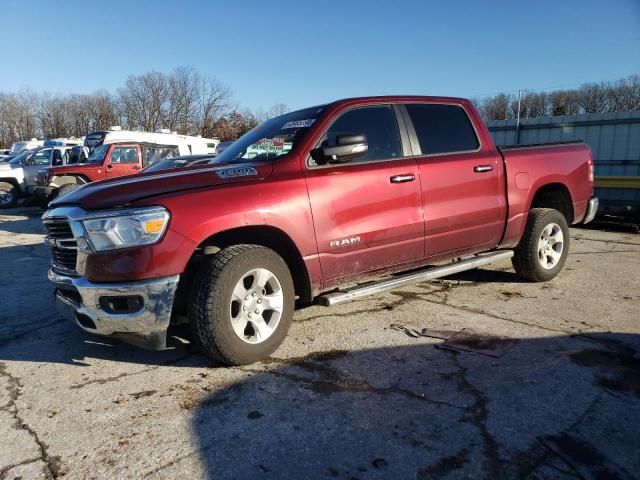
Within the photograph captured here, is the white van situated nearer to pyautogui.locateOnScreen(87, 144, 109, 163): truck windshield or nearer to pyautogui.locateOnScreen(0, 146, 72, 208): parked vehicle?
pyautogui.locateOnScreen(87, 144, 109, 163): truck windshield

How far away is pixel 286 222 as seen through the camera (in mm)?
3586

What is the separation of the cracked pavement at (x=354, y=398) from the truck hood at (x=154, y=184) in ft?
4.07

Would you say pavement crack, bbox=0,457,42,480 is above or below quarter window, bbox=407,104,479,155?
below

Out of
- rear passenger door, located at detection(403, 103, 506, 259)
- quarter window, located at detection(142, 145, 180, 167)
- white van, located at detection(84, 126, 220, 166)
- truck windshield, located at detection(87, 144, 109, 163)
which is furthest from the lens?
white van, located at detection(84, 126, 220, 166)

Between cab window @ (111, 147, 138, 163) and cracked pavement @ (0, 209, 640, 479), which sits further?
cab window @ (111, 147, 138, 163)

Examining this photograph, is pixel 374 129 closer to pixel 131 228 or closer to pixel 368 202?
pixel 368 202

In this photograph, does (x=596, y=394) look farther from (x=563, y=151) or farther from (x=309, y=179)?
(x=563, y=151)

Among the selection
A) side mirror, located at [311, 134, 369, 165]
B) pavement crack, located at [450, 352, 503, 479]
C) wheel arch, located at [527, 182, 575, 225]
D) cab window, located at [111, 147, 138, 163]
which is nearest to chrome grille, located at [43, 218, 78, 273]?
side mirror, located at [311, 134, 369, 165]

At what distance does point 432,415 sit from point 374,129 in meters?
2.44

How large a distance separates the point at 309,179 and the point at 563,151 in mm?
3415

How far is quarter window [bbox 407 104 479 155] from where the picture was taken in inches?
180

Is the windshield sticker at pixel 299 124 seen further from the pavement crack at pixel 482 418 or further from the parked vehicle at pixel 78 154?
the parked vehicle at pixel 78 154

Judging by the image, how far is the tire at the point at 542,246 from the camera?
535cm

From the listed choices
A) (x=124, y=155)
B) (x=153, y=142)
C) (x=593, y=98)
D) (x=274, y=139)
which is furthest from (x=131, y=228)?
(x=593, y=98)
